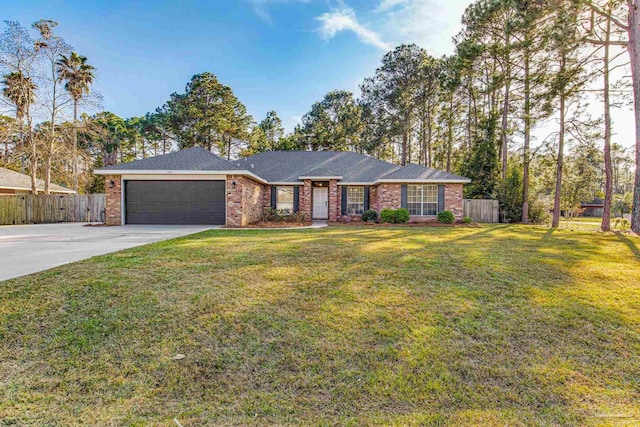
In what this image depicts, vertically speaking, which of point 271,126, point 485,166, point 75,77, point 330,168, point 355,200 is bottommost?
point 355,200

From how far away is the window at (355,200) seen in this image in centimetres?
1643

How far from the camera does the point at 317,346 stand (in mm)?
2697

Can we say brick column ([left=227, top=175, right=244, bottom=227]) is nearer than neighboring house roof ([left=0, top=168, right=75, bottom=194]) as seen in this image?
Yes

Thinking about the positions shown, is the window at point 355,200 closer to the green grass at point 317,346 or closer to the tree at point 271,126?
the green grass at point 317,346

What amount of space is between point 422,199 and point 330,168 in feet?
19.6

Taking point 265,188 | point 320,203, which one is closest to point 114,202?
point 265,188

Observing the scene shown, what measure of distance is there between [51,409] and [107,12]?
49.6ft

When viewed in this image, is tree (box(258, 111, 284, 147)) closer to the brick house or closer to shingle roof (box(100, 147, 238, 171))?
the brick house

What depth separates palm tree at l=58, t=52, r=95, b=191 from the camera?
55.7ft

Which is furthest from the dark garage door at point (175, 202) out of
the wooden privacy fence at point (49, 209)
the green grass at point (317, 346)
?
the green grass at point (317, 346)

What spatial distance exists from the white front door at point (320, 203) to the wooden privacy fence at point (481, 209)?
8089mm

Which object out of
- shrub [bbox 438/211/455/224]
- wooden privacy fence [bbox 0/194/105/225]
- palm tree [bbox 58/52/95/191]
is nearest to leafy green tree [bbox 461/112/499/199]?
shrub [bbox 438/211/455/224]

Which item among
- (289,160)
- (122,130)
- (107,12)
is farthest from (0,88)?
(289,160)

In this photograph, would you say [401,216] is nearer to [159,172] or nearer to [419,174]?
[419,174]
